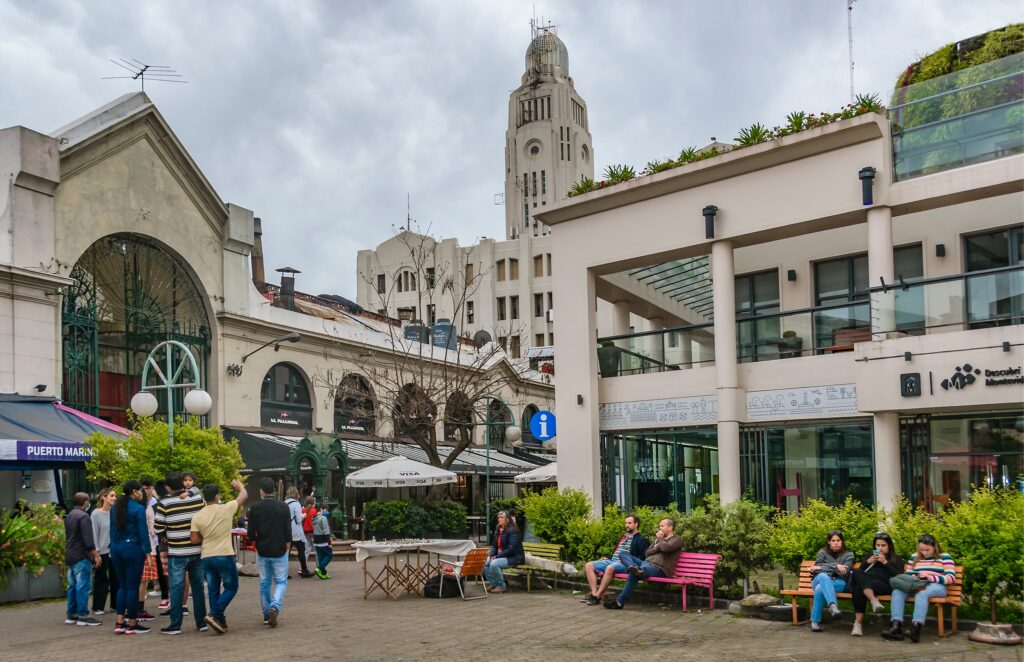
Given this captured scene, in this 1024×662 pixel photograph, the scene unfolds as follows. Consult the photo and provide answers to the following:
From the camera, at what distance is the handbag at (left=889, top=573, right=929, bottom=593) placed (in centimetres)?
1176

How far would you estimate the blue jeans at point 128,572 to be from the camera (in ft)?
Result: 42.3

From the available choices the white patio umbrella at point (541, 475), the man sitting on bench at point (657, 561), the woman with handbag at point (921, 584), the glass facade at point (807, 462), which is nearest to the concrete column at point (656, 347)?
the glass facade at point (807, 462)

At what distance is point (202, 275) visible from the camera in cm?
2981

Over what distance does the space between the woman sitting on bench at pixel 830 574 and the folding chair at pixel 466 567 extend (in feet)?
18.4

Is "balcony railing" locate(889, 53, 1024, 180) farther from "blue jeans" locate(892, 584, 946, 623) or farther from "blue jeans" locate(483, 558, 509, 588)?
"blue jeans" locate(483, 558, 509, 588)

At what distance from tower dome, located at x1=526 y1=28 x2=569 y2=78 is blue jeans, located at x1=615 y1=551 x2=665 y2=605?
304 ft

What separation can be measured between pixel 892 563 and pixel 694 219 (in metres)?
8.48

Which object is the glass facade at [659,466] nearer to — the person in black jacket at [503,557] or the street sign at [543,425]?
the person in black jacket at [503,557]

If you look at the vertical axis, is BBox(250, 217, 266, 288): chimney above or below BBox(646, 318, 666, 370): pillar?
above

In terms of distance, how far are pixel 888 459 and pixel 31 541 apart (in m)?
13.5

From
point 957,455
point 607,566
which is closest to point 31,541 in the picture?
point 607,566

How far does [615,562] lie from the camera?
599 inches

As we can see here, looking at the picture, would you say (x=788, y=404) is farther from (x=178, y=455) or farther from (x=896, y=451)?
(x=178, y=455)

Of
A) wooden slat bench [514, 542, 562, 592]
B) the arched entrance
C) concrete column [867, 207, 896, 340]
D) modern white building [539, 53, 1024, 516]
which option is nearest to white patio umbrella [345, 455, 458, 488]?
modern white building [539, 53, 1024, 516]
